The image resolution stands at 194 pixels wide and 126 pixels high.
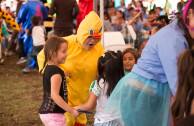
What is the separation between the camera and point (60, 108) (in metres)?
2.62

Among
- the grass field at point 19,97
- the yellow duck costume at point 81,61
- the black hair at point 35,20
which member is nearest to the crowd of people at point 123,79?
the yellow duck costume at point 81,61

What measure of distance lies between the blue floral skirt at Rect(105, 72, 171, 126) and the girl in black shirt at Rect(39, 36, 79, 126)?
1.90 feet

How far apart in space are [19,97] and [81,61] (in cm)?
270

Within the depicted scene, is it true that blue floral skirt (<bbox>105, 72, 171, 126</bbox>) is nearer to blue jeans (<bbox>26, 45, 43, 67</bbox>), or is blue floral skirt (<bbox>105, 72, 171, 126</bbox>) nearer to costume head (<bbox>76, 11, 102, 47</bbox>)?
costume head (<bbox>76, 11, 102, 47</bbox>)

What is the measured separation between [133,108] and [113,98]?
193 millimetres

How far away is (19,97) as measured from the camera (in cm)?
540

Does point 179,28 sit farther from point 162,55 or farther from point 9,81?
point 9,81

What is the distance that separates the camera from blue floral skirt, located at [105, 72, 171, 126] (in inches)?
82.7

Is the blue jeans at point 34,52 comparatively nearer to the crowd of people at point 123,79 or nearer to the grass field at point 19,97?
the grass field at point 19,97

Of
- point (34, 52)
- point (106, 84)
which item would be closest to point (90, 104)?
point (106, 84)

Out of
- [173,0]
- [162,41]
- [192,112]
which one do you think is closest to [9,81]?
[162,41]

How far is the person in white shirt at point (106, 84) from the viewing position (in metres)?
2.54

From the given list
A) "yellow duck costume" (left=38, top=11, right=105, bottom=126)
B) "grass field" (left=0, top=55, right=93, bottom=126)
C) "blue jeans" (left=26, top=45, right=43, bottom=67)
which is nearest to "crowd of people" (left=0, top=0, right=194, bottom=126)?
"yellow duck costume" (left=38, top=11, right=105, bottom=126)

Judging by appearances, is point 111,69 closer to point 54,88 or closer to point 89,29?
point 54,88
